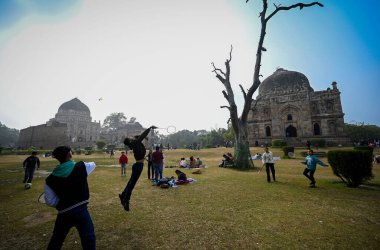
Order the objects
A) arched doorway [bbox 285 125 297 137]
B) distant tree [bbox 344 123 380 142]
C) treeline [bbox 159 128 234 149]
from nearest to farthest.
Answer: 1. arched doorway [bbox 285 125 297 137]
2. distant tree [bbox 344 123 380 142]
3. treeline [bbox 159 128 234 149]

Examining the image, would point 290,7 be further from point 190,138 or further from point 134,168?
point 190,138

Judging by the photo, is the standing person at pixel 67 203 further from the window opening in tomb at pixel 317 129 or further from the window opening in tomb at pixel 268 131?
the window opening in tomb at pixel 317 129

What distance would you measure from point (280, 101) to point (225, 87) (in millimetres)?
29079

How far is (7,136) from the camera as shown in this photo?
9169cm

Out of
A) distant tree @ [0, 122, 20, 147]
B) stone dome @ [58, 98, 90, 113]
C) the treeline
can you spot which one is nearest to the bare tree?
the treeline

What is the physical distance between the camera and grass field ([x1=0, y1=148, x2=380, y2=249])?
12.7ft

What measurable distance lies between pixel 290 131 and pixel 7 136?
397 feet

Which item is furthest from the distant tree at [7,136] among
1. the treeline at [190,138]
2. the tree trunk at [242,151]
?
the tree trunk at [242,151]

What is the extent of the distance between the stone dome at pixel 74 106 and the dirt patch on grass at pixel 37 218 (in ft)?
254

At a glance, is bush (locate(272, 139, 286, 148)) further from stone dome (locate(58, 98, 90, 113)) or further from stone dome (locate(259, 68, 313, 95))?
stone dome (locate(58, 98, 90, 113))

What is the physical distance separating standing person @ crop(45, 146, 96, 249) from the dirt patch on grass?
10.8 ft

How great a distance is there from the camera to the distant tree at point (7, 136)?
88.5m

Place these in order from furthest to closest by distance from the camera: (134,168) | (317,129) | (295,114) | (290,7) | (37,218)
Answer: (295,114) → (317,129) → (290,7) → (37,218) → (134,168)

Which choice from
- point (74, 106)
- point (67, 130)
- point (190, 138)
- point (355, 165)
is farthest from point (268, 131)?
point (74, 106)
